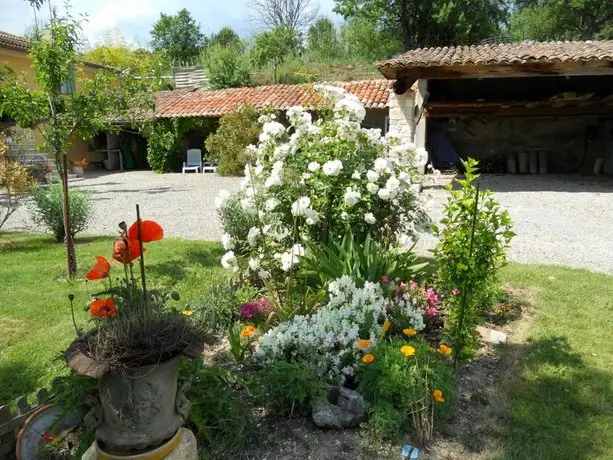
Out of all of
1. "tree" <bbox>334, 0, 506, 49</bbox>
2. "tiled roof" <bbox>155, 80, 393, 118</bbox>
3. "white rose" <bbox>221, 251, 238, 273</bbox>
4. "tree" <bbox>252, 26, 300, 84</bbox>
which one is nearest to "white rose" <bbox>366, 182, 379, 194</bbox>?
"white rose" <bbox>221, 251, 238, 273</bbox>

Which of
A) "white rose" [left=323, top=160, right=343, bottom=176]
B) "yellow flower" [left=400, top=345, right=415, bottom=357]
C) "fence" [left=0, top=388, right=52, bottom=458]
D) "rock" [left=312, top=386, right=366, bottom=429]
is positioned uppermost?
"white rose" [left=323, top=160, right=343, bottom=176]

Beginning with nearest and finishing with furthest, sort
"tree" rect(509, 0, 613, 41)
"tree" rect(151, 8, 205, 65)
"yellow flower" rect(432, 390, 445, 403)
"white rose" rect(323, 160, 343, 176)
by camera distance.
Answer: "yellow flower" rect(432, 390, 445, 403) < "white rose" rect(323, 160, 343, 176) < "tree" rect(509, 0, 613, 41) < "tree" rect(151, 8, 205, 65)

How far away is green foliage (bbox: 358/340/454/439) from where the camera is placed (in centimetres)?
260

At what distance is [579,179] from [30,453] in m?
15.5

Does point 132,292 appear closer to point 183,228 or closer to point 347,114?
point 347,114

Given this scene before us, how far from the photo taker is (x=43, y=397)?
248 cm

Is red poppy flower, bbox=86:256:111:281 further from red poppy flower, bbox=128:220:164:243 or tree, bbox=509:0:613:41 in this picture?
tree, bbox=509:0:613:41

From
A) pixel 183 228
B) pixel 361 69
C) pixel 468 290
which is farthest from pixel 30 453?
pixel 361 69

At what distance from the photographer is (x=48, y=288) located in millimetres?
5320

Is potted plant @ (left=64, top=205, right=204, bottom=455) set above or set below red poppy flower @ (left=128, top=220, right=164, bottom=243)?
below

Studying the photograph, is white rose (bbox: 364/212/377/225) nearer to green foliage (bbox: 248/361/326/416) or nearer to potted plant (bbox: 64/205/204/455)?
green foliage (bbox: 248/361/326/416)

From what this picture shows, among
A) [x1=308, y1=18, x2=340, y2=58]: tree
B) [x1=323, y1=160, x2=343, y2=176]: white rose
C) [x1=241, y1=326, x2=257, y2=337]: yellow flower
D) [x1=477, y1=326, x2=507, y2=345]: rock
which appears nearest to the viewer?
[x1=241, y1=326, x2=257, y2=337]: yellow flower

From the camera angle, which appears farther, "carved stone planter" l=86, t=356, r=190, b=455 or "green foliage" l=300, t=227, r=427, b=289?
"green foliage" l=300, t=227, r=427, b=289

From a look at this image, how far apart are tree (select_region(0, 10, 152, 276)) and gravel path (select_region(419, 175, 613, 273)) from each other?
356 centimetres
